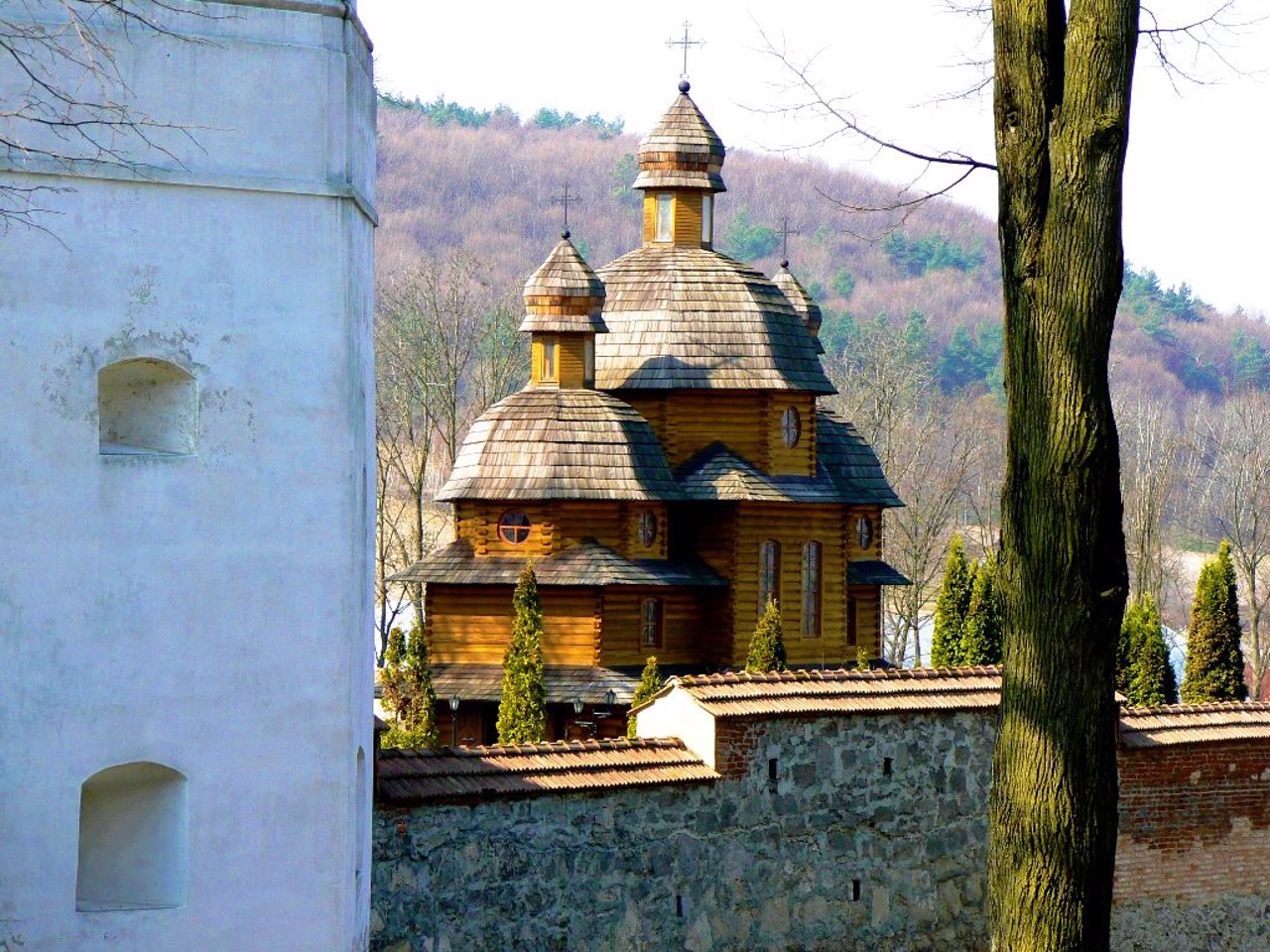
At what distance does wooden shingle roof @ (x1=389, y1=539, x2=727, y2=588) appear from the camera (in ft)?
93.2

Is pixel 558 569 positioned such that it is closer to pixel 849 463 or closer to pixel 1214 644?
pixel 849 463

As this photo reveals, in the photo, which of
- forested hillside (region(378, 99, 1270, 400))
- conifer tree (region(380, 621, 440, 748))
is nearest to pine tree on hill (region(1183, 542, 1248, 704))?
conifer tree (region(380, 621, 440, 748))

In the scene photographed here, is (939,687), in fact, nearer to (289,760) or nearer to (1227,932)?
(1227,932)

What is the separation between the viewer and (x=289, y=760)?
10898 millimetres

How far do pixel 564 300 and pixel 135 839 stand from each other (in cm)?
1939

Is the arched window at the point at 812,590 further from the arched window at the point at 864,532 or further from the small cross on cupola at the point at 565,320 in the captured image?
the small cross on cupola at the point at 565,320

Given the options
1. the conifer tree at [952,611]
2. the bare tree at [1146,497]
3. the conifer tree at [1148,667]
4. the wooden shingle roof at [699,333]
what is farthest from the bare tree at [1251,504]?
the wooden shingle roof at [699,333]

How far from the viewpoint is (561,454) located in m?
28.8

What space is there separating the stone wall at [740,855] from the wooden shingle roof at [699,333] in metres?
→ 15.4

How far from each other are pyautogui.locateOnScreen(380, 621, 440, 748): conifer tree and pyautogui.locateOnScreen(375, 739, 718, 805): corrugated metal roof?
31.1 feet

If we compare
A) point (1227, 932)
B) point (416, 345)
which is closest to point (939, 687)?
point (1227, 932)

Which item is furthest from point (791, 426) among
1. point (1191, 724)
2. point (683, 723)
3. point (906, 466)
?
point (906, 466)

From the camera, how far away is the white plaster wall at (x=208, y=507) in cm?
1030

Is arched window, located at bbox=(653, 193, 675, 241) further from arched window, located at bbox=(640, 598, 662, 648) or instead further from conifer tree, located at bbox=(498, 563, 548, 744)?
conifer tree, located at bbox=(498, 563, 548, 744)
